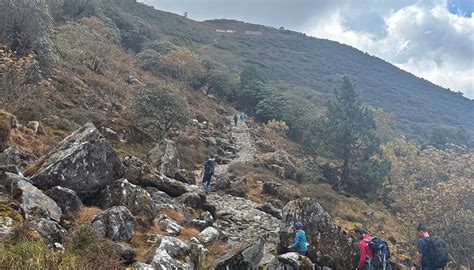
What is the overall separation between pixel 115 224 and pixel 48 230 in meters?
1.79

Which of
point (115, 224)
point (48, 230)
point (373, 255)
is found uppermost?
point (373, 255)

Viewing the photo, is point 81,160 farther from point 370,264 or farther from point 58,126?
point 58,126

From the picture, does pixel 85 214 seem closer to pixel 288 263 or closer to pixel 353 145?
pixel 288 263

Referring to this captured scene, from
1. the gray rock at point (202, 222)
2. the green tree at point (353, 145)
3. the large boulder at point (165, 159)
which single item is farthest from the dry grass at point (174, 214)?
the green tree at point (353, 145)

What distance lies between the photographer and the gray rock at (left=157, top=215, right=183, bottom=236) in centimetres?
979

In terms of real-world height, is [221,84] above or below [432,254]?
above

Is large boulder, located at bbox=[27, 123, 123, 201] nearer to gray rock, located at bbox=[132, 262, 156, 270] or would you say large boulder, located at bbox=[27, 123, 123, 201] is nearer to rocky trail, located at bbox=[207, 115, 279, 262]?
gray rock, located at bbox=[132, 262, 156, 270]

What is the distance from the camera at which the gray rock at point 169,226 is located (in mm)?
9789

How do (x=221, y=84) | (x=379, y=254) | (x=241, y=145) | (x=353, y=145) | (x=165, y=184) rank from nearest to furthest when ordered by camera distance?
(x=379, y=254)
(x=165, y=184)
(x=241, y=145)
(x=353, y=145)
(x=221, y=84)

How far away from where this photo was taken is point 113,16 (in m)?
64.7

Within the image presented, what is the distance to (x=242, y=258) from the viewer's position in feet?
27.0

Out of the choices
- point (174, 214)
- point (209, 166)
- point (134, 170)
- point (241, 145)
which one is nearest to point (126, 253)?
point (174, 214)

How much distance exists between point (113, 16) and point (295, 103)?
109 feet

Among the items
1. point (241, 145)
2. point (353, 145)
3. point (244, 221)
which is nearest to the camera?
point (244, 221)
